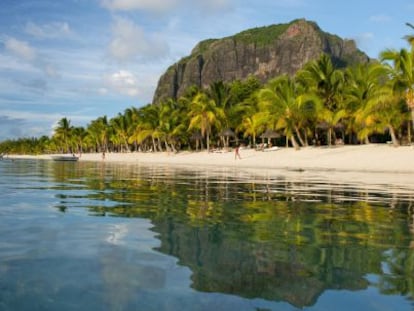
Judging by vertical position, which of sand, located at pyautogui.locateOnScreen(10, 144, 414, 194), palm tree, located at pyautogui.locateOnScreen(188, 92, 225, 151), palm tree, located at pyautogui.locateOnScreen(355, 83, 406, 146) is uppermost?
palm tree, located at pyautogui.locateOnScreen(188, 92, 225, 151)

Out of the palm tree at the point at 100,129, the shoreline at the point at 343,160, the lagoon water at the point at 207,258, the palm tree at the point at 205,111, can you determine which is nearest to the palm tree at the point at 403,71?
the shoreline at the point at 343,160

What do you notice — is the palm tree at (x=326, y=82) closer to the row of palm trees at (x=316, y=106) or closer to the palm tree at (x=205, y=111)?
the row of palm trees at (x=316, y=106)

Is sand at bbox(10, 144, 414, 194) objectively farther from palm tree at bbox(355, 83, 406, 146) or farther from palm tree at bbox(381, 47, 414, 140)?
palm tree at bbox(381, 47, 414, 140)

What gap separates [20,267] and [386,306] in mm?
4009

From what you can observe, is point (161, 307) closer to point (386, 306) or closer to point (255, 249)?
A: point (386, 306)

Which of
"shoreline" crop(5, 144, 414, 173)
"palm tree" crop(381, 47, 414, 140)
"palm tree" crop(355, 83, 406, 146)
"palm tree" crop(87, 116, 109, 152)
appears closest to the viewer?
"shoreline" crop(5, 144, 414, 173)

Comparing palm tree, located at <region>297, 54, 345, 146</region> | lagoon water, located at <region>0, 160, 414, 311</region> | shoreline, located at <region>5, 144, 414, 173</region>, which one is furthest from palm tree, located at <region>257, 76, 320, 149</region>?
lagoon water, located at <region>0, 160, 414, 311</region>

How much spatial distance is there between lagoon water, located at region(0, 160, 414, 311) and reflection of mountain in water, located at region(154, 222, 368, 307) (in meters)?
0.01

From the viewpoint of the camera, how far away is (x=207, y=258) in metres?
5.74

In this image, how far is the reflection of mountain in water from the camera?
177 inches

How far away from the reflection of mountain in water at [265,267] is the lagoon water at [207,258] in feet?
0.04

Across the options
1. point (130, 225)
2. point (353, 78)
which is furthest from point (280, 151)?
point (130, 225)

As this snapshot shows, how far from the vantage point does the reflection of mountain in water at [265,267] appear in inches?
177

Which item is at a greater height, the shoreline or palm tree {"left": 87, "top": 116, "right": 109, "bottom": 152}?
palm tree {"left": 87, "top": 116, "right": 109, "bottom": 152}
